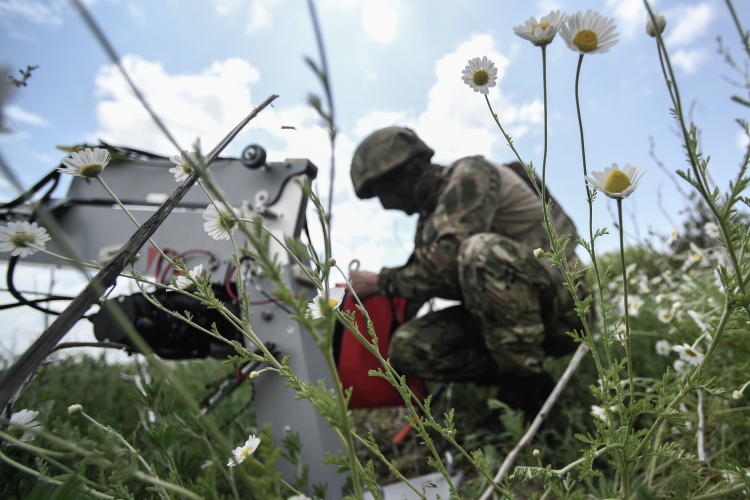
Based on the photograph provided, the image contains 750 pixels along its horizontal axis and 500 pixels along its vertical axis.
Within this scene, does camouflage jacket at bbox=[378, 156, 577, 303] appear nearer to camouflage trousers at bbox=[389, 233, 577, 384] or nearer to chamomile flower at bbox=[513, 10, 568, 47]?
camouflage trousers at bbox=[389, 233, 577, 384]

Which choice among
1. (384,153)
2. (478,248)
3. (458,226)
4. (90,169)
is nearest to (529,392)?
(478,248)

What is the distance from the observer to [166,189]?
1731 mm

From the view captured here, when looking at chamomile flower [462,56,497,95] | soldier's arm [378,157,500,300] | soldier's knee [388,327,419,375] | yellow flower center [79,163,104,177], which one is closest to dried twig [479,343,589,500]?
chamomile flower [462,56,497,95]

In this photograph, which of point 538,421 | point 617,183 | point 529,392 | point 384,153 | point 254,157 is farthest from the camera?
point 384,153

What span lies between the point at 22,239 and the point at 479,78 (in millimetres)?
684

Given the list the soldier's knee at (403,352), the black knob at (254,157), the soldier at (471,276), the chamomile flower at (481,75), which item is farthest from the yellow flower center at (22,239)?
the soldier's knee at (403,352)

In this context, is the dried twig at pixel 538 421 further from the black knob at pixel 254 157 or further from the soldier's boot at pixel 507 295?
the black knob at pixel 254 157

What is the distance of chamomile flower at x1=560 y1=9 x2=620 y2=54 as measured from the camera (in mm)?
519

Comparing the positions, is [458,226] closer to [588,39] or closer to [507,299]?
[507,299]

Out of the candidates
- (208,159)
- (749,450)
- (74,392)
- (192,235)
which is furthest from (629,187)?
(74,392)

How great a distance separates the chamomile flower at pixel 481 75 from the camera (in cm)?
63

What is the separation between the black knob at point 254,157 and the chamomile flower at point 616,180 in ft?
4.06

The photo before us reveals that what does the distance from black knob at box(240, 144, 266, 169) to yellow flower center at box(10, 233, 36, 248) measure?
99 centimetres

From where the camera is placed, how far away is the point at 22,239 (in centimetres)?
57
